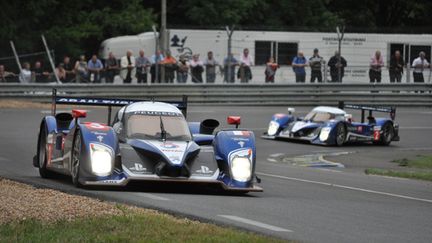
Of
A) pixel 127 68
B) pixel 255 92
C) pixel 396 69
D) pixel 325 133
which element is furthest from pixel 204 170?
pixel 396 69

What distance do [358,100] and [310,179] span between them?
64.2ft

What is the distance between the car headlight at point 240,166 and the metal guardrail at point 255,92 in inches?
761

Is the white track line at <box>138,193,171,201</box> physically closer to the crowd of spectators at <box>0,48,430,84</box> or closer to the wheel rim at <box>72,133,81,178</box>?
the wheel rim at <box>72,133,81,178</box>

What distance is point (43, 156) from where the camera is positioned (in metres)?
14.8

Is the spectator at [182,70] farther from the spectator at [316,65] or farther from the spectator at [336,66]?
the spectator at [336,66]

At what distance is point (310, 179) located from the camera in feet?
54.4

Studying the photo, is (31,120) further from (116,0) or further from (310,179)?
(116,0)

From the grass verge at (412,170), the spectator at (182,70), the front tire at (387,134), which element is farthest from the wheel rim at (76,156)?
the spectator at (182,70)

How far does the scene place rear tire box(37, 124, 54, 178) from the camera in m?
14.6

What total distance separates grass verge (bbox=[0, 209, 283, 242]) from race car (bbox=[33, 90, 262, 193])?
2864 millimetres

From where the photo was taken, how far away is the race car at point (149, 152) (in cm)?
1257

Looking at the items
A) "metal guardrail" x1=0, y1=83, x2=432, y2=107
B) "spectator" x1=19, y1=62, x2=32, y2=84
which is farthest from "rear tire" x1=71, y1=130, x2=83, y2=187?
"spectator" x1=19, y1=62, x2=32, y2=84

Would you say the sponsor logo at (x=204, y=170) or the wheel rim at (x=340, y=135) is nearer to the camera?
the sponsor logo at (x=204, y=170)

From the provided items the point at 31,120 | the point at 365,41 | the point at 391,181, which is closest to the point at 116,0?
the point at 365,41
